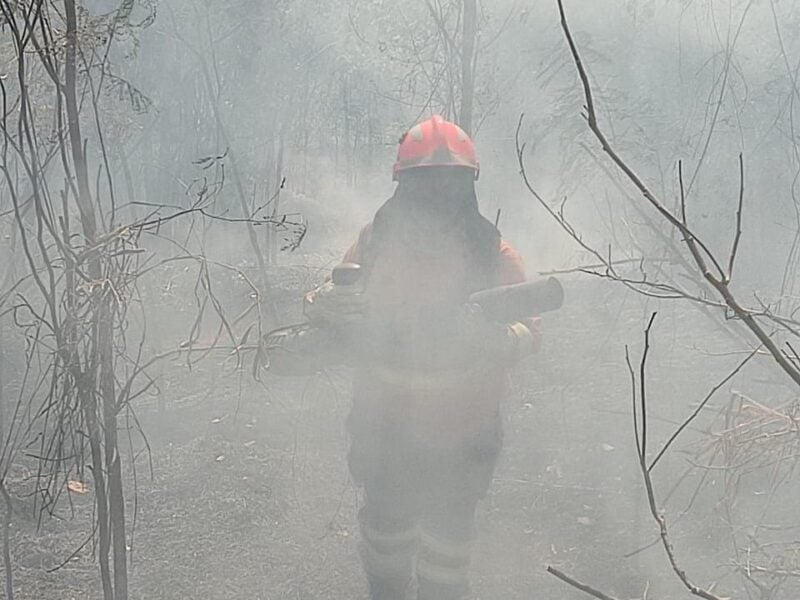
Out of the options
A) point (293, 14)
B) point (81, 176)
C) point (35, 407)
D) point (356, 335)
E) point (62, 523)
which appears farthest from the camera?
point (293, 14)

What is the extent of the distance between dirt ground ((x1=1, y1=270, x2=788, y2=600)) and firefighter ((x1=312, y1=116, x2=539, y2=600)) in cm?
24

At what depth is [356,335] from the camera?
248 cm

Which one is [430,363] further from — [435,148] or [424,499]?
[435,148]

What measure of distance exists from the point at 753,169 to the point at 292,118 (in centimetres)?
479

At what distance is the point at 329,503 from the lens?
12.5 ft

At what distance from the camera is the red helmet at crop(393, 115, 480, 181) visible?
8.13 ft

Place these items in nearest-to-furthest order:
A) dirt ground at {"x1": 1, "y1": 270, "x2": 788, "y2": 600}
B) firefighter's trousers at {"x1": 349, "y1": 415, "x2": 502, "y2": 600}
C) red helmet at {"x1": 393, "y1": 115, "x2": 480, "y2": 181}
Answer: red helmet at {"x1": 393, "y1": 115, "x2": 480, "y2": 181} → firefighter's trousers at {"x1": 349, "y1": 415, "x2": 502, "y2": 600} → dirt ground at {"x1": 1, "y1": 270, "x2": 788, "y2": 600}

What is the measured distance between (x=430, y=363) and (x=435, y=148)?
0.64 metres

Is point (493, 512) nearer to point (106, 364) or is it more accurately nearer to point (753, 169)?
point (106, 364)

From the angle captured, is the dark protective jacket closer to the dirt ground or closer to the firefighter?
the firefighter

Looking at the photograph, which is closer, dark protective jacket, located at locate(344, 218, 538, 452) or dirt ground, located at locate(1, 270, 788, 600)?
dark protective jacket, located at locate(344, 218, 538, 452)

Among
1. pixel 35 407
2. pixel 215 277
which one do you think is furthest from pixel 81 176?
pixel 215 277

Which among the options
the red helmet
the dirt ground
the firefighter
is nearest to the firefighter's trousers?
the firefighter

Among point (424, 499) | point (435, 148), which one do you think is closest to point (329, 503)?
point (424, 499)
